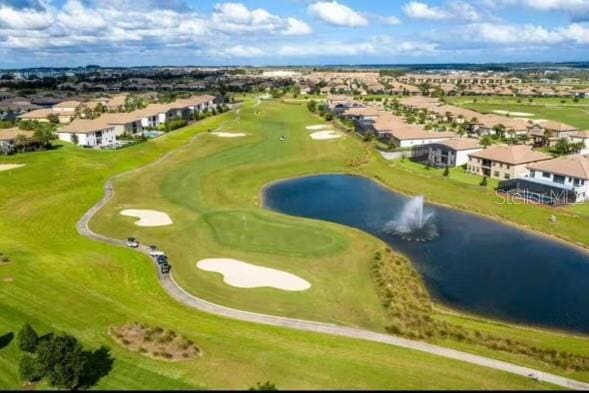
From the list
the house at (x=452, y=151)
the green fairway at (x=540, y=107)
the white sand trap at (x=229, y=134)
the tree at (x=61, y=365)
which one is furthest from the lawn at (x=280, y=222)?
the green fairway at (x=540, y=107)

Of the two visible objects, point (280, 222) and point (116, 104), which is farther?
point (116, 104)

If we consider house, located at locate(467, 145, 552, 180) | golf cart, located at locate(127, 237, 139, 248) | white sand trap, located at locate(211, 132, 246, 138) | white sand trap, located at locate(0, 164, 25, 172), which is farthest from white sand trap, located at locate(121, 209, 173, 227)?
white sand trap, located at locate(211, 132, 246, 138)

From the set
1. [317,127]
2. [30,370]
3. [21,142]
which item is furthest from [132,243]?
[317,127]

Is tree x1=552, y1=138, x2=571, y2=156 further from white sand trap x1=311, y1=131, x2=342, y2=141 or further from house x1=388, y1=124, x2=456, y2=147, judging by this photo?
white sand trap x1=311, y1=131, x2=342, y2=141

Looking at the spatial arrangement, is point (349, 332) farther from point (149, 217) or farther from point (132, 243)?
point (149, 217)

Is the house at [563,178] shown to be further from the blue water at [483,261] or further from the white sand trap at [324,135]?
the white sand trap at [324,135]

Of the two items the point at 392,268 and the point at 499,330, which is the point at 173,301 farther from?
the point at 499,330
